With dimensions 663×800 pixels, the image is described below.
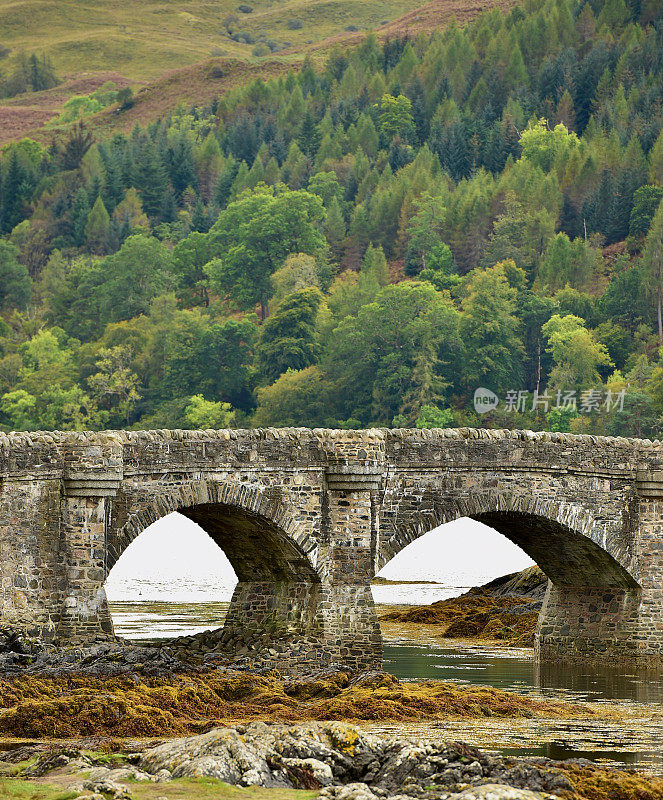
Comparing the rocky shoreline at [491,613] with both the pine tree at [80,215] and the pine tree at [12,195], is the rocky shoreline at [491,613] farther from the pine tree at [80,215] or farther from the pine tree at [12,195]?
the pine tree at [12,195]

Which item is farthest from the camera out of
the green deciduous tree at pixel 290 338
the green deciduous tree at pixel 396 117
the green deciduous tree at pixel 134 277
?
the green deciduous tree at pixel 396 117

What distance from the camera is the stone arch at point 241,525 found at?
97.1 feet

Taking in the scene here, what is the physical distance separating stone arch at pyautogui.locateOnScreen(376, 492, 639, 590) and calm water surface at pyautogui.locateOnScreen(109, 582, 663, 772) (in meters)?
2.17

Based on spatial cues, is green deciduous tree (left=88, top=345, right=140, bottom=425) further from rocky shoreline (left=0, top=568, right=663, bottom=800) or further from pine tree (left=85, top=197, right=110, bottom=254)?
rocky shoreline (left=0, top=568, right=663, bottom=800)

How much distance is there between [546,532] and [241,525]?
724 centimetres

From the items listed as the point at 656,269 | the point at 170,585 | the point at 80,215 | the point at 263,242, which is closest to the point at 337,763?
the point at 170,585

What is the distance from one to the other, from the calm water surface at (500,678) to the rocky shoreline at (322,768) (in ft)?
9.49

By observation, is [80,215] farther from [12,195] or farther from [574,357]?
[574,357]

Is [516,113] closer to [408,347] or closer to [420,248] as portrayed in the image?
[420,248]

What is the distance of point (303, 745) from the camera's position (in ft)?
71.8

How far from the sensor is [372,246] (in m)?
142

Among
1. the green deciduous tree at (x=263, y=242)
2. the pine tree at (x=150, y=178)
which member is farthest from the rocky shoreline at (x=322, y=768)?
the pine tree at (x=150, y=178)

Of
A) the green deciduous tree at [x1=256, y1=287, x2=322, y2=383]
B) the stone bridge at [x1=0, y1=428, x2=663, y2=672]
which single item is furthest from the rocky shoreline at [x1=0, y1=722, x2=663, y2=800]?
the green deciduous tree at [x1=256, y1=287, x2=322, y2=383]

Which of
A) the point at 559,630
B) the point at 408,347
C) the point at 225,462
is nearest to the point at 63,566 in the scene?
the point at 225,462
